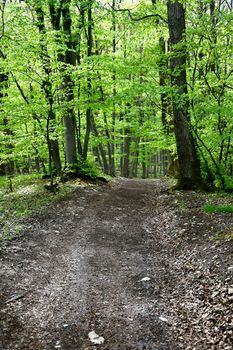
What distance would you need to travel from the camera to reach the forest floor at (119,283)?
4.39 meters

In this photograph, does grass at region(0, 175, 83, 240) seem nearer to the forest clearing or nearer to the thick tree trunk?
the forest clearing

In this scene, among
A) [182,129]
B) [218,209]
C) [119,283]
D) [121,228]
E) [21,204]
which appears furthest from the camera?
[182,129]

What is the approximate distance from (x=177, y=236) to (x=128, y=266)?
1864 mm

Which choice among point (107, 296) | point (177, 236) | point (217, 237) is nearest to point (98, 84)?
point (177, 236)

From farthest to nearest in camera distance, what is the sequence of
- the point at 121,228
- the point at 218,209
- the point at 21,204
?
the point at 21,204 < the point at 121,228 < the point at 218,209

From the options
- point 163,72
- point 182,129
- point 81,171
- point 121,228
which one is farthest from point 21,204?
point 163,72

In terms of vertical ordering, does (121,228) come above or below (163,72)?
below

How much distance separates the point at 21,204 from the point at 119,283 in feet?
22.5

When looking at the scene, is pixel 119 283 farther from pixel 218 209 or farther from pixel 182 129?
pixel 182 129

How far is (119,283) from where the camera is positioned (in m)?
6.04

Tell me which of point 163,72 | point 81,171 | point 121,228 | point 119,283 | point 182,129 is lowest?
point 121,228

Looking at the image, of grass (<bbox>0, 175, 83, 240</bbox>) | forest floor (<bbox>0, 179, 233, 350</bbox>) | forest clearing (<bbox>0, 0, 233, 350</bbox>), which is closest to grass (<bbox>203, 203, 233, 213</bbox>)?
forest clearing (<bbox>0, 0, 233, 350</bbox>)

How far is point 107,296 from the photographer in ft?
18.1

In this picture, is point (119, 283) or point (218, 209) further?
point (218, 209)
